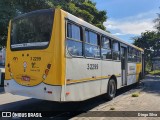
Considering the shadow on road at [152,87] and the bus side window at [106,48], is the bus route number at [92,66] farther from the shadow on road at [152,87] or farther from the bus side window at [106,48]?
the shadow on road at [152,87]

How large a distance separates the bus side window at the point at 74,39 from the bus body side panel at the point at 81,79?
25 centimetres

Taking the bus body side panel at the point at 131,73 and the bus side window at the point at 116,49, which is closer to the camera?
the bus side window at the point at 116,49

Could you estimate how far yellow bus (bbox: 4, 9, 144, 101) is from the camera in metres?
8.08

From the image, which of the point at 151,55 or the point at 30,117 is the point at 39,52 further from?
the point at 151,55

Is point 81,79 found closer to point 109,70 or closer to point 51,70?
point 51,70

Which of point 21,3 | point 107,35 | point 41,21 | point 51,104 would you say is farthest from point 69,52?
point 21,3

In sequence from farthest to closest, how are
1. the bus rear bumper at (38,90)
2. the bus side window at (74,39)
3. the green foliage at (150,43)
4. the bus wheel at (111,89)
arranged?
the green foliage at (150,43)
the bus wheel at (111,89)
the bus side window at (74,39)
the bus rear bumper at (38,90)

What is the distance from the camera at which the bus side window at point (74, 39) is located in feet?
28.1

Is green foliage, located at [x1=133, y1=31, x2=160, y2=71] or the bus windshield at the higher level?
green foliage, located at [x1=133, y1=31, x2=160, y2=71]

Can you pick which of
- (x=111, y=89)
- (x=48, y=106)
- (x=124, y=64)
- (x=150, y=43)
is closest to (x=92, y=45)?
(x=48, y=106)

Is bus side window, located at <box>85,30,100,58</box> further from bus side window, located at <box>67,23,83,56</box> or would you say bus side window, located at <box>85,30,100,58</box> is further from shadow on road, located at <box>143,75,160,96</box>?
shadow on road, located at <box>143,75,160,96</box>

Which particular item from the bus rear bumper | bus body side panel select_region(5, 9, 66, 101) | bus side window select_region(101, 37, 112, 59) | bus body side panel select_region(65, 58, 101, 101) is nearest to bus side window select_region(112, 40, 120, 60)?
bus side window select_region(101, 37, 112, 59)

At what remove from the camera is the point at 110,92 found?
12.6 m

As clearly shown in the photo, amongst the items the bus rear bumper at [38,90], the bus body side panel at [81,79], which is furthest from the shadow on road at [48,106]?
the bus rear bumper at [38,90]
